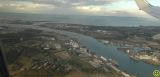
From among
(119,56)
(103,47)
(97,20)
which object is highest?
(97,20)

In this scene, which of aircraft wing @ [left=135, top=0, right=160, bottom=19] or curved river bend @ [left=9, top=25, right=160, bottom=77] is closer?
aircraft wing @ [left=135, top=0, right=160, bottom=19]

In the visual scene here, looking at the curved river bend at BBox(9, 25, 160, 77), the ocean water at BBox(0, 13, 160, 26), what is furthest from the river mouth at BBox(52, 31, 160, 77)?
the ocean water at BBox(0, 13, 160, 26)

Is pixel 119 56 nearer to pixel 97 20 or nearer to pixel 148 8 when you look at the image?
pixel 97 20

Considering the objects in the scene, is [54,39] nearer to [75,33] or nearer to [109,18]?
[75,33]

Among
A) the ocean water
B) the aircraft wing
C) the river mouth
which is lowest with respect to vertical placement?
the river mouth

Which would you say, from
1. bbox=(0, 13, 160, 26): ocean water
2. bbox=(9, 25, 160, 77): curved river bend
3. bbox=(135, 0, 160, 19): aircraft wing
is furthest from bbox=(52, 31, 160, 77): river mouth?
bbox=(135, 0, 160, 19): aircraft wing

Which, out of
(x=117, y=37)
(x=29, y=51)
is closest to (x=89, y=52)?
(x=117, y=37)

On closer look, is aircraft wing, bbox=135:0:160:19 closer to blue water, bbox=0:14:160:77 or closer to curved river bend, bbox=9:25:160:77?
blue water, bbox=0:14:160:77

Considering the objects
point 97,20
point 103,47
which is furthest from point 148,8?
point 103,47

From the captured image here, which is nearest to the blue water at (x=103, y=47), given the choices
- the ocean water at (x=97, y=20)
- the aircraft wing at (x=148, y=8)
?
the ocean water at (x=97, y=20)

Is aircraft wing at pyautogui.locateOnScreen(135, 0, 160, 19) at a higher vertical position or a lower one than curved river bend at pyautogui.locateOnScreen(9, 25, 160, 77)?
higher
